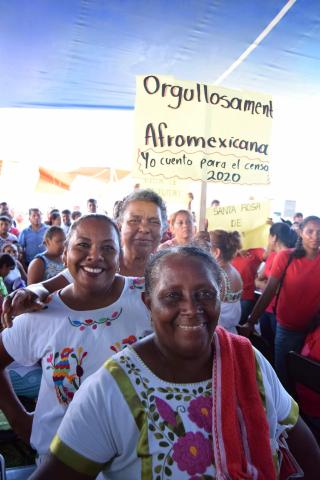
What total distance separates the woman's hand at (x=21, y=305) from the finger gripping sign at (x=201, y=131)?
1840 millimetres

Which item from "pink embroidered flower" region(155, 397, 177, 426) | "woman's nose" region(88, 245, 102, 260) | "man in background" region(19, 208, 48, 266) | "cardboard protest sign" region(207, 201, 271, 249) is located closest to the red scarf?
"pink embroidered flower" region(155, 397, 177, 426)

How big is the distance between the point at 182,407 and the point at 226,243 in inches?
83.8

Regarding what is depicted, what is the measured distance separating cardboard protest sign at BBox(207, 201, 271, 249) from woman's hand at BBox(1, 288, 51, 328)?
6.91ft

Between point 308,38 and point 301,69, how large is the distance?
0.73 metres

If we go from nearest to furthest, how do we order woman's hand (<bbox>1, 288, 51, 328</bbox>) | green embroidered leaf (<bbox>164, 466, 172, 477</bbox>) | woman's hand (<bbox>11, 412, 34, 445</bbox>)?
green embroidered leaf (<bbox>164, 466, 172, 477</bbox>), woman's hand (<bbox>1, 288, 51, 328</bbox>), woman's hand (<bbox>11, 412, 34, 445</bbox>)

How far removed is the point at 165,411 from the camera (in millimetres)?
1055

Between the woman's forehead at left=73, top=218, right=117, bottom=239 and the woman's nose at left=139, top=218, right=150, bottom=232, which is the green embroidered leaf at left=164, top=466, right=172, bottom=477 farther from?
the woman's nose at left=139, top=218, right=150, bottom=232

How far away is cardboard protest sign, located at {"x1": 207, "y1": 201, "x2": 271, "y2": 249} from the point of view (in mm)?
3373

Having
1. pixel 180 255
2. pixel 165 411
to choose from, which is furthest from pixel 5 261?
pixel 165 411

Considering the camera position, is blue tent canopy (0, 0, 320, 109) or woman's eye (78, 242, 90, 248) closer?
woman's eye (78, 242, 90, 248)

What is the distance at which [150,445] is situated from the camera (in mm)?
1015

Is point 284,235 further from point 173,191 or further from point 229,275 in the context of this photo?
point 229,275

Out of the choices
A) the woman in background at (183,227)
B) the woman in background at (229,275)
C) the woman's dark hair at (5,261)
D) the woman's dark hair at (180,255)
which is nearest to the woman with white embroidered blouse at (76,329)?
the woman's dark hair at (180,255)

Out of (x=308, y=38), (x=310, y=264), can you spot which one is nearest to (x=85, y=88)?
(x=308, y=38)
